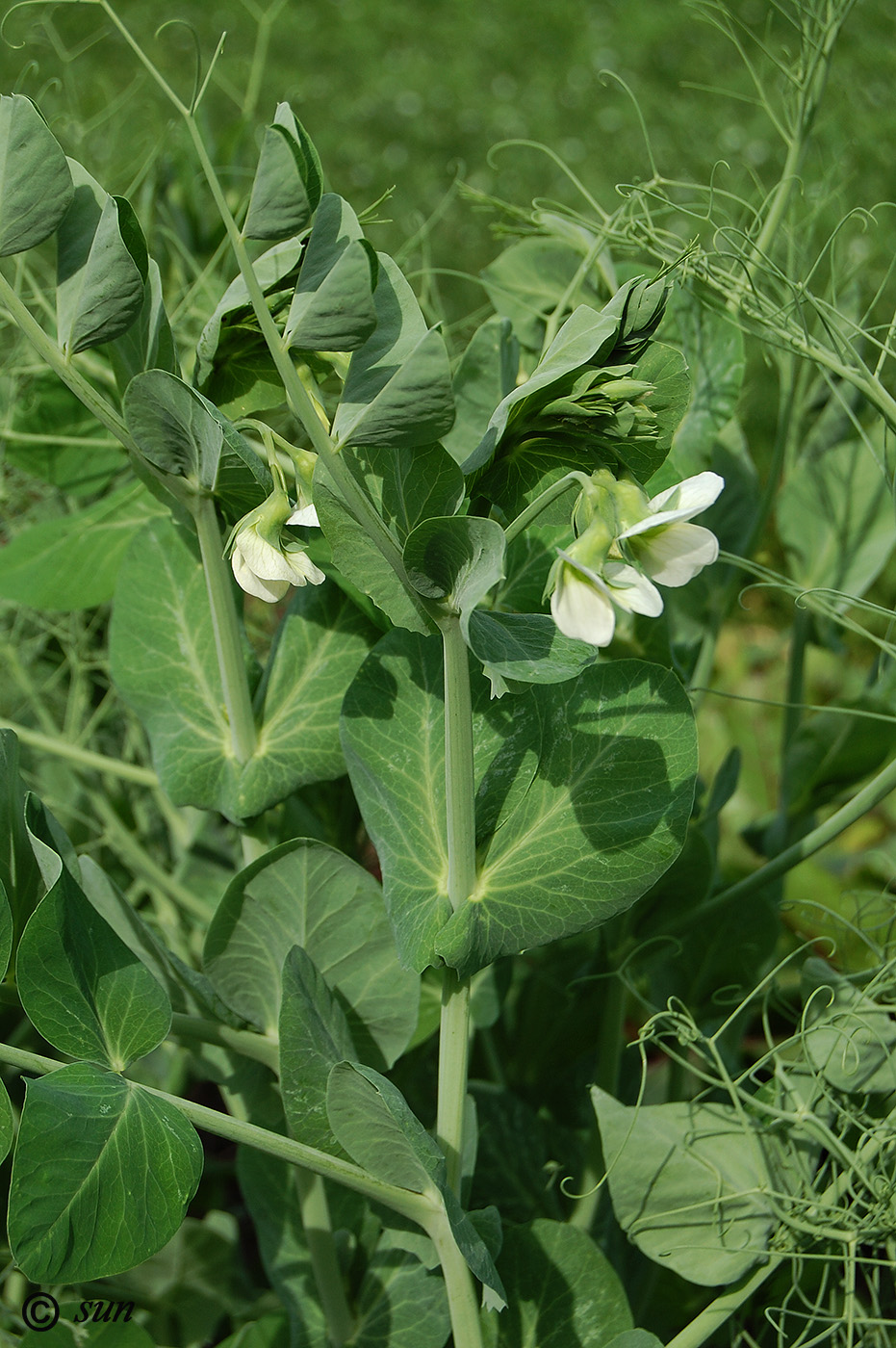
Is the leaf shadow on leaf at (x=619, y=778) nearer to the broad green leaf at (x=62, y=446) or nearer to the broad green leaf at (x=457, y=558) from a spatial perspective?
the broad green leaf at (x=457, y=558)

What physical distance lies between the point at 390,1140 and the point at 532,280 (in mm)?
Answer: 391

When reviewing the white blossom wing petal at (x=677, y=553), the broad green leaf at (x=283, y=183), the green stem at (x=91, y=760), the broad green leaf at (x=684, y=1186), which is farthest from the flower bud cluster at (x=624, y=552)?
the green stem at (x=91, y=760)

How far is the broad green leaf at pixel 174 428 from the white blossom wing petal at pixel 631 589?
0.12 metres

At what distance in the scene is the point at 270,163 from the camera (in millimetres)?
322

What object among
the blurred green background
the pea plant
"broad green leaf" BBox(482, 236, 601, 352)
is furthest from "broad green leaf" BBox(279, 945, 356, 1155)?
the blurred green background

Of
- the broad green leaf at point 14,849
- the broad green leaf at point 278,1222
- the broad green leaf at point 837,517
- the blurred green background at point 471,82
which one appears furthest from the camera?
the blurred green background at point 471,82

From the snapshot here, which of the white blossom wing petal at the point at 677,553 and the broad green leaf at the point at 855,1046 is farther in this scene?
the broad green leaf at the point at 855,1046

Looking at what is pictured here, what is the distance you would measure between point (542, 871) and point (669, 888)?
5.8 inches

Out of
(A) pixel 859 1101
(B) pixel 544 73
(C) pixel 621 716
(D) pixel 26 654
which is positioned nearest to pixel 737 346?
(C) pixel 621 716

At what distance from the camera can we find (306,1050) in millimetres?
375

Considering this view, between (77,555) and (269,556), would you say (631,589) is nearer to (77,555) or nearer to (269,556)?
(269,556)

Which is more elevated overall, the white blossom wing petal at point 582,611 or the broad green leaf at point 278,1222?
the white blossom wing petal at point 582,611

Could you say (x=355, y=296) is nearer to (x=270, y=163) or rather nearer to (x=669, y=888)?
(x=270, y=163)

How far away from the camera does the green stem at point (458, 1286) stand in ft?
1.24
